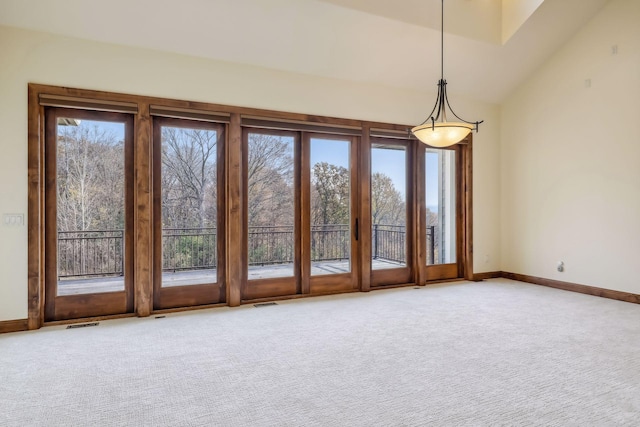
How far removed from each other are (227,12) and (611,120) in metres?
5.08

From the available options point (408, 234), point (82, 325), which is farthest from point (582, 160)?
point (82, 325)

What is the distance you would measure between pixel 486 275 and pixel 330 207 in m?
3.18

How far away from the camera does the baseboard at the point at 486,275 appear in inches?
254

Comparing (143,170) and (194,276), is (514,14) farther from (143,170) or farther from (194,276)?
(194,276)

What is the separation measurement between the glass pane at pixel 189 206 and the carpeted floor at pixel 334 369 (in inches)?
22.4

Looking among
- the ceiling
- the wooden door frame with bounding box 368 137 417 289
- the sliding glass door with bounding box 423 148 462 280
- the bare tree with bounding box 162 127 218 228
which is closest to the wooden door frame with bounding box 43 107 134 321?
the bare tree with bounding box 162 127 218 228

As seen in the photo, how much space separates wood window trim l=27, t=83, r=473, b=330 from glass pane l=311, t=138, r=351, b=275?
0.24 m

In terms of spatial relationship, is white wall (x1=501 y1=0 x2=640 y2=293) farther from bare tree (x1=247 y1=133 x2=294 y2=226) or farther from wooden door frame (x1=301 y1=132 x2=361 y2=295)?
bare tree (x1=247 y1=133 x2=294 y2=226)

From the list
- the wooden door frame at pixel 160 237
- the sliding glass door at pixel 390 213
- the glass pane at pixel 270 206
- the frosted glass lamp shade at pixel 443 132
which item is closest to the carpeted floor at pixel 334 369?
the wooden door frame at pixel 160 237

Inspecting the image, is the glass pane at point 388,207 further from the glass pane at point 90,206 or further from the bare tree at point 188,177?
the glass pane at point 90,206

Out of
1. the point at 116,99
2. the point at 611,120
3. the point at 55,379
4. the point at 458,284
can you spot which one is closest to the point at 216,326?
the point at 55,379

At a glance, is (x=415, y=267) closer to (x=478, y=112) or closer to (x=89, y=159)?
(x=478, y=112)

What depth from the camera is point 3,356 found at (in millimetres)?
3133

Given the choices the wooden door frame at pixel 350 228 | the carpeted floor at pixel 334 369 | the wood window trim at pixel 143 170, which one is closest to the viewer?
the carpeted floor at pixel 334 369
